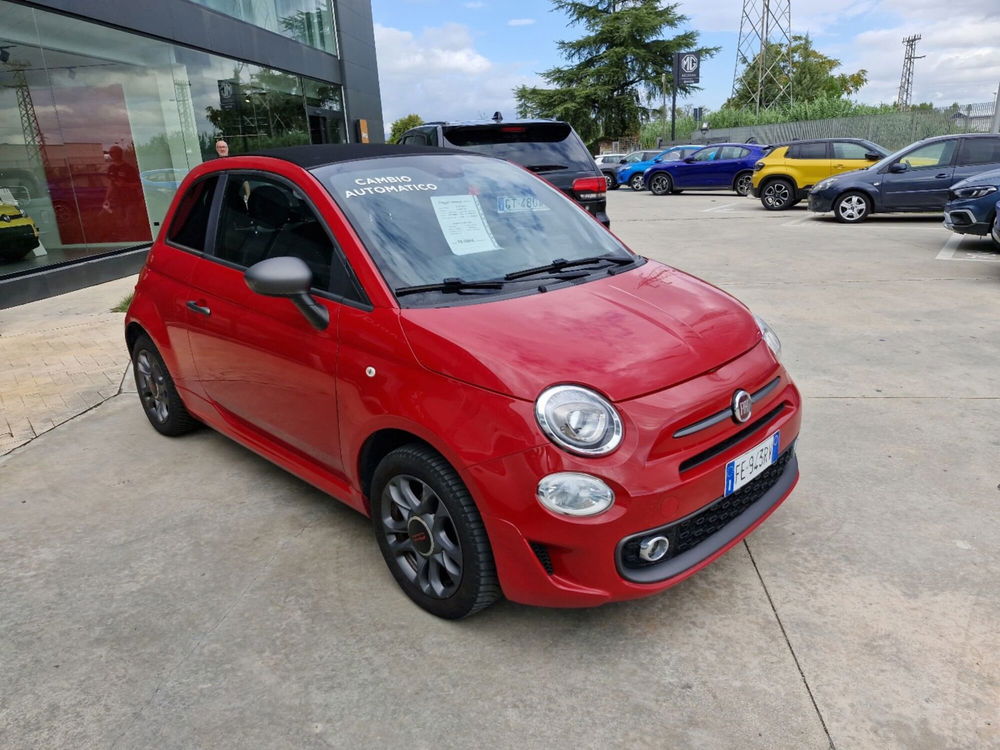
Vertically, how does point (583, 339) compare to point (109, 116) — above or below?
below

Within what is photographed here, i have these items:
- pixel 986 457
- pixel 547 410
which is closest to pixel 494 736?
pixel 547 410

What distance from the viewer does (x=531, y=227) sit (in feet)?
10.7

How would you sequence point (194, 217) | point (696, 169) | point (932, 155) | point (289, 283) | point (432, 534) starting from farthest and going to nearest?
point (696, 169)
point (932, 155)
point (194, 217)
point (289, 283)
point (432, 534)

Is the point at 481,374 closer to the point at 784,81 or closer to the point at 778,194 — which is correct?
the point at 778,194

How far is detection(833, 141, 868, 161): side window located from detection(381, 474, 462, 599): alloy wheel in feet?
52.3

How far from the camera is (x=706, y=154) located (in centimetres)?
2122

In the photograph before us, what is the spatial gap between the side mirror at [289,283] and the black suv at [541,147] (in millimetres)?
5303

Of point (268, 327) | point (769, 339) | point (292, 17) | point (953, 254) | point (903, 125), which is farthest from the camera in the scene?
point (903, 125)

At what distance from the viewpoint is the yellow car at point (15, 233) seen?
8914 mm

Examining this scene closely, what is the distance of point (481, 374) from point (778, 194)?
52.1 feet

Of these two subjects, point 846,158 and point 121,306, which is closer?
point 121,306

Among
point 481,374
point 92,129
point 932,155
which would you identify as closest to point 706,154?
point 932,155

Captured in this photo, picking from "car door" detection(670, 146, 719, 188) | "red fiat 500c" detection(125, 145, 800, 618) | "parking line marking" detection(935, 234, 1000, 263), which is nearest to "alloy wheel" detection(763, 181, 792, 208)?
"car door" detection(670, 146, 719, 188)

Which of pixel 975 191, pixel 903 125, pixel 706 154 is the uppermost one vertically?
pixel 903 125
